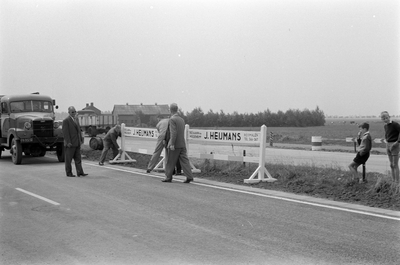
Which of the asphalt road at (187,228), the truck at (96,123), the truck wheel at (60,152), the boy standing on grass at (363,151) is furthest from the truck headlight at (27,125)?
the truck at (96,123)

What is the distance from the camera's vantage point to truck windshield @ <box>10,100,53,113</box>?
1850 cm

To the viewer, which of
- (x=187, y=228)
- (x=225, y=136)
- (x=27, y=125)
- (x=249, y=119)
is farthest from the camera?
(x=249, y=119)

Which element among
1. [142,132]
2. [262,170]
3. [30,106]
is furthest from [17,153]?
[262,170]

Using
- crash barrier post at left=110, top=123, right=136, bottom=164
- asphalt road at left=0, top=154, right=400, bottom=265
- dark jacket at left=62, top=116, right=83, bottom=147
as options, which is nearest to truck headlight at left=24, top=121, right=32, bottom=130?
crash barrier post at left=110, top=123, right=136, bottom=164

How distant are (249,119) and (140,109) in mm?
25374

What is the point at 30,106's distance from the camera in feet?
61.6

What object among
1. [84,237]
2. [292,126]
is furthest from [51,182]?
[292,126]

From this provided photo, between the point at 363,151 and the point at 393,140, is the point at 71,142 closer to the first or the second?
the point at 363,151

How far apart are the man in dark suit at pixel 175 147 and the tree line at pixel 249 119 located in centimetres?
4526

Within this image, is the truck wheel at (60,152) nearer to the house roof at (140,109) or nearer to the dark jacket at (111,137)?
the dark jacket at (111,137)

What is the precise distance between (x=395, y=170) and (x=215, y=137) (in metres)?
5.01

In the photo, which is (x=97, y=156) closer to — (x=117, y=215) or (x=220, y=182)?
(x=220, y=182)

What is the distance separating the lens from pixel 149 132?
52.0 ft

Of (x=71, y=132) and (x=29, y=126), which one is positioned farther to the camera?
(x=29, y=126)
